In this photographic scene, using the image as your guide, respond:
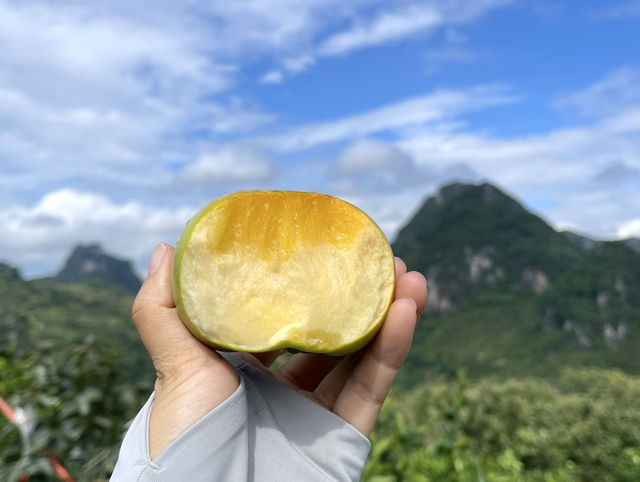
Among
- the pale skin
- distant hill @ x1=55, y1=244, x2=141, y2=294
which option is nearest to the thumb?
the pale skin

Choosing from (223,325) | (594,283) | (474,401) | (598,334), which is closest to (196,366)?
(223,325)

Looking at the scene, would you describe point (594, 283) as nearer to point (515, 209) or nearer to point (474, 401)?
point (515, 209)

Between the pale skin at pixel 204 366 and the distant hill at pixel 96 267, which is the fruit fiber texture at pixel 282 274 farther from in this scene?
the distant hill at pixel 96 267

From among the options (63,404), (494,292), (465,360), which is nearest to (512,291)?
(494,292)

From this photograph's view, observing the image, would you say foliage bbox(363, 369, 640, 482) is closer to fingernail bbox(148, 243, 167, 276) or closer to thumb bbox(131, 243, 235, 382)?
thumb bbox(131, 243, 235, 382)

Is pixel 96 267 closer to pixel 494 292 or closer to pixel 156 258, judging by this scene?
pixel 494 292

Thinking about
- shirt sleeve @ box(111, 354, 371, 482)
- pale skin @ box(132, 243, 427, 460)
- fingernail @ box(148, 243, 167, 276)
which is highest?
fingernail @ box(148, 243, 167, 276)
